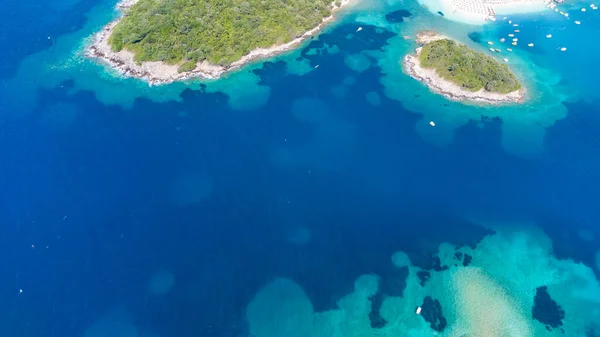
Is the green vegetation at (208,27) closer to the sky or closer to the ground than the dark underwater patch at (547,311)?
closer to the sky

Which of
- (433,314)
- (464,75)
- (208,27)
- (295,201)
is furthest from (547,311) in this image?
(208,27)

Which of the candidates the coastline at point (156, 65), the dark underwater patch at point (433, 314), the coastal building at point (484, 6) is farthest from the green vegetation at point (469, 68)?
the dark underwater patch at point (433, 314)

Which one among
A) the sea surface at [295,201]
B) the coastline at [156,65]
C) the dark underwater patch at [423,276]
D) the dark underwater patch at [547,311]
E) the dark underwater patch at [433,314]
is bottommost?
the dark underwater patch at [547,311]

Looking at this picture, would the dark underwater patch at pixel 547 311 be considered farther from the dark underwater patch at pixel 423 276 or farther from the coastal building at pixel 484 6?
the coastal building at pixel 484 6

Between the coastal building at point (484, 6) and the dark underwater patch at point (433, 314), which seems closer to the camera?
the dark underwater patch at point (433, 314)

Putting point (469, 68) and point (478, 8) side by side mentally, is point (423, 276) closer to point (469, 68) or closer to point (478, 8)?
point (469, 68)

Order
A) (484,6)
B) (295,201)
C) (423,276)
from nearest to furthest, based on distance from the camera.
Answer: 1. (423,276)
2. (295,201)
3. (484,6)

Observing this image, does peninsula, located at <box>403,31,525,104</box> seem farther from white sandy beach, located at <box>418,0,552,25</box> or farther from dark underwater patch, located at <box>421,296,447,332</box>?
dark underwater patch, located at <box>421,296,447,332</box>
